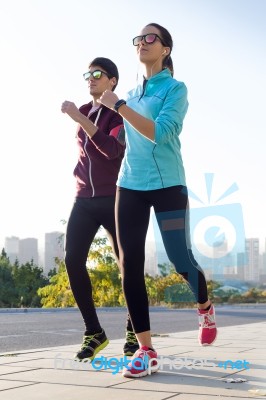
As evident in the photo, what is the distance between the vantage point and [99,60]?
469 centimetres

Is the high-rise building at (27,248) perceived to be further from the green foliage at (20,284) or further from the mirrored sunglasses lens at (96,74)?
the mirrored sunglasses lens at (96,74)

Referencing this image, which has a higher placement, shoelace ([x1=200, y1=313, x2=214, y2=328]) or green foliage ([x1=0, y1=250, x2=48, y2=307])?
green foliage ([x1=0, y1=250, x2=48, y2=307])

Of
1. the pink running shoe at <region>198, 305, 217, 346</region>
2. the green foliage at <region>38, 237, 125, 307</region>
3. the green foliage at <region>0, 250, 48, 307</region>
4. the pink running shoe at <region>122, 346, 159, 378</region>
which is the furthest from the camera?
the green foliage at <region>0, 250, 48, 307</region>

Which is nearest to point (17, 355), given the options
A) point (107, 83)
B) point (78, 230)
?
point (78, 230)

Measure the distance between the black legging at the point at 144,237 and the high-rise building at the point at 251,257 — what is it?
0.32 m

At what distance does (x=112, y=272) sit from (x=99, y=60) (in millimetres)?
30977

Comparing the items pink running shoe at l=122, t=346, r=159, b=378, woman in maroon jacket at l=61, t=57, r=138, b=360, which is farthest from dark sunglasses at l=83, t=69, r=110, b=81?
pink running shoe at l=122, t=346, r=159, b=378

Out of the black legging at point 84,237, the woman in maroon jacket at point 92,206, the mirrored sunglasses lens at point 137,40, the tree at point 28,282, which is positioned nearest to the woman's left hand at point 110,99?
the mirrored sunglasses lens at point 137,40

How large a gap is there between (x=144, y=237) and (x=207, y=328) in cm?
64

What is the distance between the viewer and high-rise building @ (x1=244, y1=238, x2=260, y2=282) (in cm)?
388

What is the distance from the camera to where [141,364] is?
371cm

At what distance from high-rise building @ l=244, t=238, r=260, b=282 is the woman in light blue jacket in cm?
32

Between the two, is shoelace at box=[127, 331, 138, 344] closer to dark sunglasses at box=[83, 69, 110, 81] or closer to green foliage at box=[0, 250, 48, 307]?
dark sunglasses at box=[83, 69, 110, 81]

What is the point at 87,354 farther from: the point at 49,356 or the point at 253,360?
the point at 253,360
